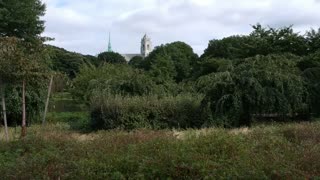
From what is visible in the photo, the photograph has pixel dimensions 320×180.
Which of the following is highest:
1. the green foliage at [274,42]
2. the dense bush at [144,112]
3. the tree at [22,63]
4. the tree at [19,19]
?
the tree at [19,19]

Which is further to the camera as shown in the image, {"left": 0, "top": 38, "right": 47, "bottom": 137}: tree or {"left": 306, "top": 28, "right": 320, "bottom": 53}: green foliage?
{"left": 306, "top": 28, "right": 320, "bottom": 53}: green foliage

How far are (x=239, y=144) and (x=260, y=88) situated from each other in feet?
40.4

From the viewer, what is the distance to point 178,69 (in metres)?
80.9

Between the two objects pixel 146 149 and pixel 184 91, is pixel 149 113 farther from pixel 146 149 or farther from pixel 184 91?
pixel 146 149

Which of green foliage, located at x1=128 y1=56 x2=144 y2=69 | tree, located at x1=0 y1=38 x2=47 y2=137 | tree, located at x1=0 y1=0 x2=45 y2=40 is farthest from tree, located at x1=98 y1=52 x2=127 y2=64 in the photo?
tree, located at x1=0 y1=38 x2=47 y2=137

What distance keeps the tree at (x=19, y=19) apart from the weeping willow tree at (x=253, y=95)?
29480 millimetres

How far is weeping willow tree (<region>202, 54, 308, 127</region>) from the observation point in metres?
21.1

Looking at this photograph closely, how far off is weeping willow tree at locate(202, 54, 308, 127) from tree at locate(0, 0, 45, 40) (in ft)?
96.7

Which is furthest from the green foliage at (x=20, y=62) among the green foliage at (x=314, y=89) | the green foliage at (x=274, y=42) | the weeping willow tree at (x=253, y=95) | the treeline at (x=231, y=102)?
the green foliage at (x=274, y=42)

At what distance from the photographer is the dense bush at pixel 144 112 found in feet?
69.0

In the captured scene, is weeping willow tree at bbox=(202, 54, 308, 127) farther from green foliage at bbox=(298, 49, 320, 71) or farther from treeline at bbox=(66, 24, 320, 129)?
green foliage at bbox=(298, 49, 320, 71)

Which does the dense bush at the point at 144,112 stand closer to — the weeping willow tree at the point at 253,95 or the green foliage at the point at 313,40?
the weeping willow tree at the point at 253,95

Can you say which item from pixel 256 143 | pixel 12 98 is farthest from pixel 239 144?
pixel 12 98

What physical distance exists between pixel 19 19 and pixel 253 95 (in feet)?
107
